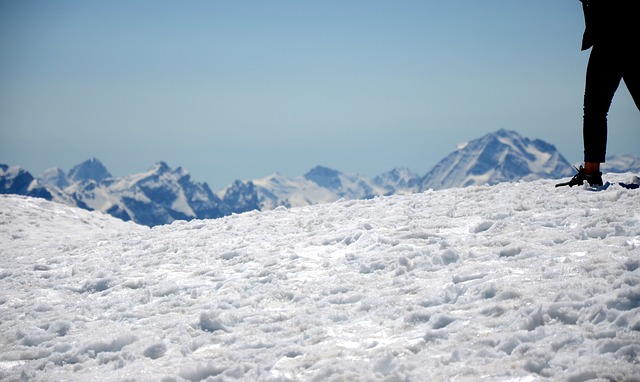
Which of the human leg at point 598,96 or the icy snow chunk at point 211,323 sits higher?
the human leg at point 598,96

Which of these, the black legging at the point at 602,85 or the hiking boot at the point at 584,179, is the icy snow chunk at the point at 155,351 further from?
the hiking boot at the point at 584,179

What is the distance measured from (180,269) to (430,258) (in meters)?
4.82

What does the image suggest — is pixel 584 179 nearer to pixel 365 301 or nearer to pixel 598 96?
pixel 598 96

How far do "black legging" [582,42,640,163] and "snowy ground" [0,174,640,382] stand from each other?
1.04 meters

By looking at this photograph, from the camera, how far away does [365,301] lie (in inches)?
267

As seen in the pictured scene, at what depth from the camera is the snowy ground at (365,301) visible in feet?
16.7

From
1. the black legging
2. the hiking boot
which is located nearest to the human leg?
the black legging

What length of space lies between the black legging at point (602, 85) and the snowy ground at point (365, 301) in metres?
1.04

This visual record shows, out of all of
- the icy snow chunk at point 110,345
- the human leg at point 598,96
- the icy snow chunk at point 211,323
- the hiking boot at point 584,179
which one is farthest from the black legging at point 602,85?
the icy snow chunk at point 110,345

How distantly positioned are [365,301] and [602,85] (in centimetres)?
669

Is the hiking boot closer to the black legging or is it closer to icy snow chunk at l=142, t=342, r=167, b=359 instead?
the black legging

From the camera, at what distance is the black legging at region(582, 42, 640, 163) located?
938 centimetres

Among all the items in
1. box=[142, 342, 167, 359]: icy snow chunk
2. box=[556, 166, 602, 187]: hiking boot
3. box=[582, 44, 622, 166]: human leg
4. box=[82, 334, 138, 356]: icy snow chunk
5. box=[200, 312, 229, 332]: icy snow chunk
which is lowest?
box=[82, 334, 138, 356]: icy snow chunk

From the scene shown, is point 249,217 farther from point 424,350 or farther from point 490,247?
point 424,350
